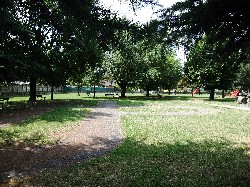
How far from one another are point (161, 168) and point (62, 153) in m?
3.27

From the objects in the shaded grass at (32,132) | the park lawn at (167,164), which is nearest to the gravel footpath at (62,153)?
the park lawn at (167,164)

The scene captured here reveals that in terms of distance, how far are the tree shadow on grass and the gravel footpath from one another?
56 cm

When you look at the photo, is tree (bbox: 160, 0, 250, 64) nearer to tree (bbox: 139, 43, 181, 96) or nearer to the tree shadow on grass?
the tree shadow on grass

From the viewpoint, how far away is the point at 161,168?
764 cm

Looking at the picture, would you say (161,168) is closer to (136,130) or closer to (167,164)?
(167,164)

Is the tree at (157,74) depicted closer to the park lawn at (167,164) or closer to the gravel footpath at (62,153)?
the gravel footpath at (62,153)

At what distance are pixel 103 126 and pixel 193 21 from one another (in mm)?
11324

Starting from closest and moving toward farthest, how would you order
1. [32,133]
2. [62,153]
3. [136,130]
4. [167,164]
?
[167,164]
[62,153]
[32,133]
[136,130]

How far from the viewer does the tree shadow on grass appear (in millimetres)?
6637

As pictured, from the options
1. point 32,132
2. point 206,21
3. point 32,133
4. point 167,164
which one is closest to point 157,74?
point 32,132

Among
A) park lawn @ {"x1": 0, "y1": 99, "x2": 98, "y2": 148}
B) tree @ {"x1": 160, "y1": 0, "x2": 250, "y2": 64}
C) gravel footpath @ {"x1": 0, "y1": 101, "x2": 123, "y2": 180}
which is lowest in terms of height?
gravel footpath @ {"x1": 0, "y1": 101, "x2": 123, "y2": 180}

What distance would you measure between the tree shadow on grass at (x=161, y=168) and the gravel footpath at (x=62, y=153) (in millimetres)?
562

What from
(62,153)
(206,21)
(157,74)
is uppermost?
(157,74)

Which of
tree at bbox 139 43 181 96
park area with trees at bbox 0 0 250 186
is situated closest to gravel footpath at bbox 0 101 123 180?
park area with trees at bbox 0 0 250 186
